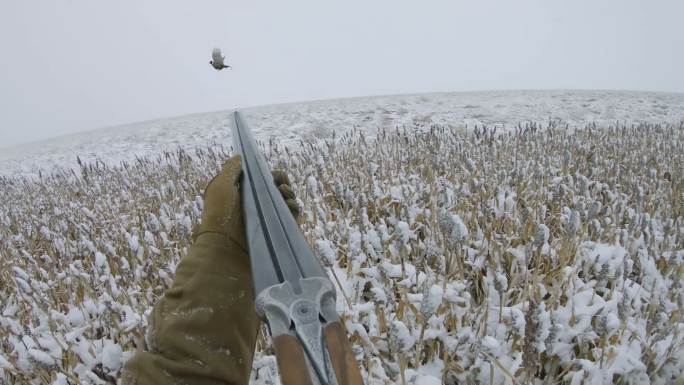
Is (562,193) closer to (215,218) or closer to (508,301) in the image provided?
(508,301)

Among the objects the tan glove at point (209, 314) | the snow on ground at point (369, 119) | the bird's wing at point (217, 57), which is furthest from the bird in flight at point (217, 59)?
the snow on ground at point (369, 119)

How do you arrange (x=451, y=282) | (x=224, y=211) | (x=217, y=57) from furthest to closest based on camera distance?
(x=217, y=57) → (x=451, y=282) → (x=224, y=211)

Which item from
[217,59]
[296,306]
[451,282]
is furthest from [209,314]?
[217,59]

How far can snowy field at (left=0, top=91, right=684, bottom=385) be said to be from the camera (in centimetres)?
138

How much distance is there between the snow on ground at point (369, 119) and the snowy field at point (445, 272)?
5.00m

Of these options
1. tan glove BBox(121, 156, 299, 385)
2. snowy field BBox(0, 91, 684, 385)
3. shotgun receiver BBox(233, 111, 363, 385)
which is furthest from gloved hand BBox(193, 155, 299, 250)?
snowy field BBox(0, 91, 684, 385)

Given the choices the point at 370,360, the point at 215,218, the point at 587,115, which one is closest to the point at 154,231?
the point at 215,218

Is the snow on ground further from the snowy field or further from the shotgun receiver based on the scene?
the shotgun receiver

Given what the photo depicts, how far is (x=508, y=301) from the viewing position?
179 centimetres

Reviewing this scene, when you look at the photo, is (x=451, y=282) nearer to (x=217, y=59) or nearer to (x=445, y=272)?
(x=445, y=272)

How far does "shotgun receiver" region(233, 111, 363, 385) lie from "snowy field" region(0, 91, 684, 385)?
1.27 feet

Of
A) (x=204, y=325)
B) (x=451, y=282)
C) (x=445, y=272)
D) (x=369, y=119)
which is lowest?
(x=451, y=282)

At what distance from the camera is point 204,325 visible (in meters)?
1.14

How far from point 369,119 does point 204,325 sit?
32.4 feet
